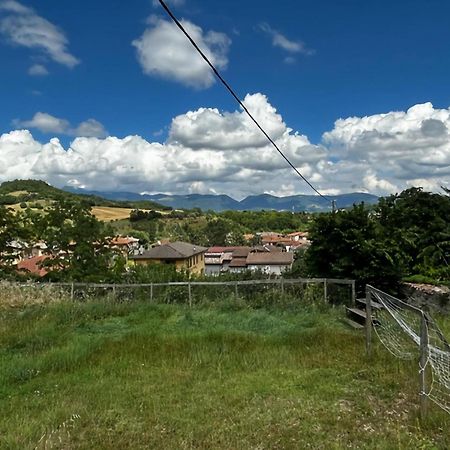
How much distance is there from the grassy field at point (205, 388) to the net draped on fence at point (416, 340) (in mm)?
245

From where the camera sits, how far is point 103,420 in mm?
4902

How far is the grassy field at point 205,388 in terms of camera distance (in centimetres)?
445

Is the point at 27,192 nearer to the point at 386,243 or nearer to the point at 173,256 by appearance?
the point at 173,256

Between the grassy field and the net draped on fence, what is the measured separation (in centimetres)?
25

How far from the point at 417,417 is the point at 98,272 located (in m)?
18.2

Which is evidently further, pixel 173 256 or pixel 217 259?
pixel 217 259

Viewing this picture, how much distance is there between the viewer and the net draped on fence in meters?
4.80

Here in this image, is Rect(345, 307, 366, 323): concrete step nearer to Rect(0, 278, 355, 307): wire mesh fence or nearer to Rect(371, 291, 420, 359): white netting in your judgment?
Rect(371, 291, 420, 359): white netting

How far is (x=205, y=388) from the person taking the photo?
6.00 meters

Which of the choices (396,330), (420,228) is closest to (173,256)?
(420,228)

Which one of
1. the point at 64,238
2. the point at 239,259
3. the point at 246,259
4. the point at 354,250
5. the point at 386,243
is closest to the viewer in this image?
the point at 386,243

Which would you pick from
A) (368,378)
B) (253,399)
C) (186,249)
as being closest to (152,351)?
(253,399)

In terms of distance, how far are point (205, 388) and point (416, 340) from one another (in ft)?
9.28

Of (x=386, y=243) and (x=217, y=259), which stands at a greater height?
(x=386, y=243)
